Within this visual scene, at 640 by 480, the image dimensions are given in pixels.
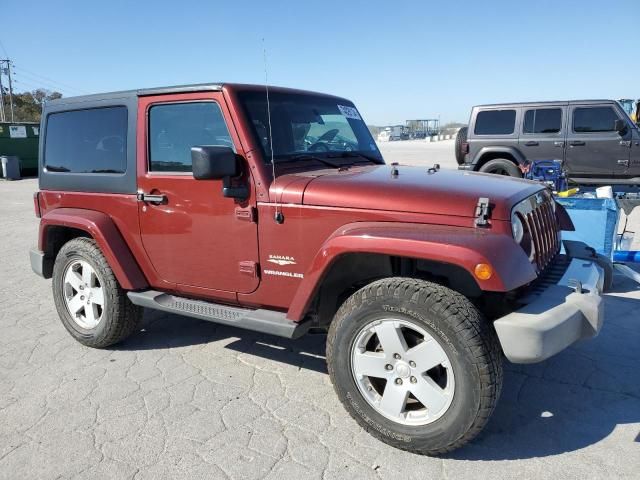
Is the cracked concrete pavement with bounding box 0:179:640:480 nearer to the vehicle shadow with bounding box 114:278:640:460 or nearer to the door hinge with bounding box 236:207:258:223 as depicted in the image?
the vehicle shadow with bounding box 114:278:640:460

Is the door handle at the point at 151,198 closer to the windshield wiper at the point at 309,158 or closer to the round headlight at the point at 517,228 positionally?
the windshield wiper at the point at 309,158

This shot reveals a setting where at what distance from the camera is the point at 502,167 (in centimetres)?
1006

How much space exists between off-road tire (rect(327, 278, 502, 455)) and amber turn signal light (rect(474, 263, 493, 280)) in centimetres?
22

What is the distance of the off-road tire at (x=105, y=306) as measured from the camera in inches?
152

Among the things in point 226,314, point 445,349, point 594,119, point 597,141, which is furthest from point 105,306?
point 594,119

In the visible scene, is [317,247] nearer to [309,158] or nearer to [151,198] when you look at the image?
[309,158]

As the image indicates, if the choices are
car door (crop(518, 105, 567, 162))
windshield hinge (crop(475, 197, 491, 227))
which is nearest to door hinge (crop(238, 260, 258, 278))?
windshield hinge (crop(475, 197, 491, 227))

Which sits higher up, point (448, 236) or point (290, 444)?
point (448, 236)

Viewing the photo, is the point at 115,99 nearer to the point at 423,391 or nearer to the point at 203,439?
the point at 203,439

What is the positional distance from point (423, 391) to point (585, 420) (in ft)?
3.51

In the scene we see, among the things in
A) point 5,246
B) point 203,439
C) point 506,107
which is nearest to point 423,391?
point 203,439

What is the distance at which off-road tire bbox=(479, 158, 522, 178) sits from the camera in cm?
990

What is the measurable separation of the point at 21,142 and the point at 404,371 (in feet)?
73.1

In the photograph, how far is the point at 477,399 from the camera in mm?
2441
